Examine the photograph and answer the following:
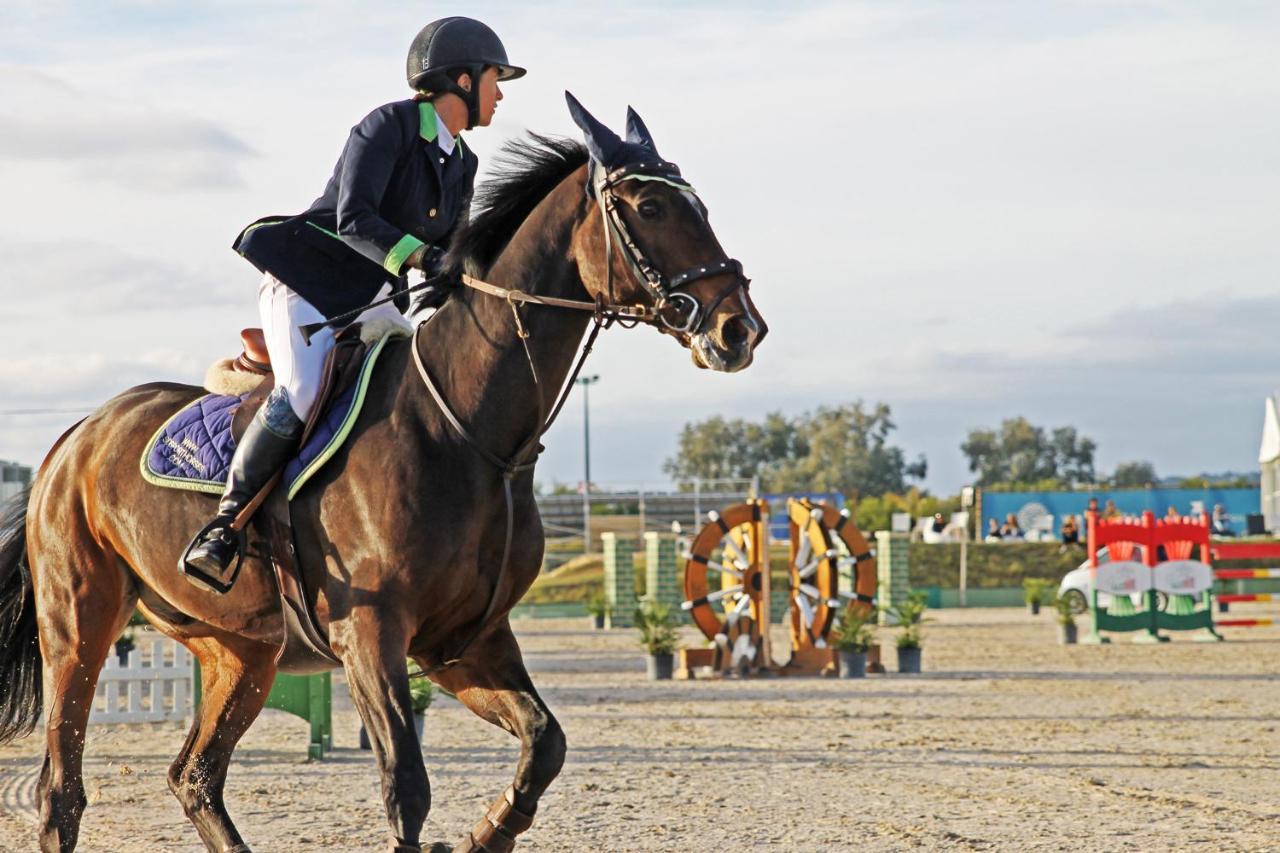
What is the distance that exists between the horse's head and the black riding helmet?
571mm

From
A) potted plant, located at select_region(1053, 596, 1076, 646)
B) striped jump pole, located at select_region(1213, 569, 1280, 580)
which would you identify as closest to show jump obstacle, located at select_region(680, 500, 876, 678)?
potted plant, located at select_region(1053, 596, 1076, 646)

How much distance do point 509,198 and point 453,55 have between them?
476 mm

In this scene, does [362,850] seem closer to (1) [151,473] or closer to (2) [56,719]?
(2) [56,719]

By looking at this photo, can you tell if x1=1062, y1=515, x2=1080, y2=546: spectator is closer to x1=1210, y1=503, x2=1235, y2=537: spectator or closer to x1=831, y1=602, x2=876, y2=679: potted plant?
x1=1210, y1=503, x2=1235, y2=537: spectator

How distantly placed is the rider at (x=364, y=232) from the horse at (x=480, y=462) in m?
0.17

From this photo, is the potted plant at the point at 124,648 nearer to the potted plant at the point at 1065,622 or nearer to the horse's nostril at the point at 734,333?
the horse's nostril at the point at 734,333

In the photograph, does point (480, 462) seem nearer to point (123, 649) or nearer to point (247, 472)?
point (247, 472)

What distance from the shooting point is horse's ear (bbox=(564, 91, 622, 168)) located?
4.17 m

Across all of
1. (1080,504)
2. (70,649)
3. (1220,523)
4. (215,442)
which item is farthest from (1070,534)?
(215,442)

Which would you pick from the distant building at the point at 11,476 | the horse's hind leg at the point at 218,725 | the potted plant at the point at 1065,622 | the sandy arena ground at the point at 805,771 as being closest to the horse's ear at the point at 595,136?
the horse's hind leg at the point at 218,725

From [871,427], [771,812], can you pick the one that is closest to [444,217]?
[771,812]

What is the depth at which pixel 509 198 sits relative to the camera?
4.55m

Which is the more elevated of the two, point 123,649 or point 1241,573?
point 1241,573

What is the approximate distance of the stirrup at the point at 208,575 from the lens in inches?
178
